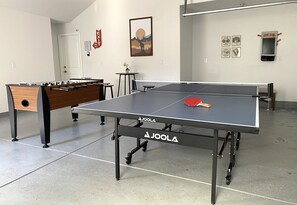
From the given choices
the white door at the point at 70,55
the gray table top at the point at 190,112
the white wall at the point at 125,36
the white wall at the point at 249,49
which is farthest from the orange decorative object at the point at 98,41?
the gray table top at the point at 190,112

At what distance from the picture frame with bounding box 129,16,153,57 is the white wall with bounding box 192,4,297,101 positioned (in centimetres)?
139

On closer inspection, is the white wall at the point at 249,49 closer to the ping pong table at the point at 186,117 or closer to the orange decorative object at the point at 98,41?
the orange decorative object at the point at 98,41

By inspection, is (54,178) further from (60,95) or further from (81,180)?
(60,95)

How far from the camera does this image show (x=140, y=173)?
8.71 feet

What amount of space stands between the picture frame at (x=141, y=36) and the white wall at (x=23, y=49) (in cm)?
247

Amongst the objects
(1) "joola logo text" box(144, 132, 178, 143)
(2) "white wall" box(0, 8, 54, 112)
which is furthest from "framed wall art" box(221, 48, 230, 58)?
(1) "joola logo text" box(144, 132, 178, 143)

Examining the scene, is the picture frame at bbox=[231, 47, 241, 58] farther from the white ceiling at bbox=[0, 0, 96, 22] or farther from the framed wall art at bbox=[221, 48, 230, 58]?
the white ceiling at bbox=[0, 0, 96, 22]

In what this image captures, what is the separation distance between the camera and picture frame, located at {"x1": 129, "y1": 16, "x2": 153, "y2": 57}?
21.4ft

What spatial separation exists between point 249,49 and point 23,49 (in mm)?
6008

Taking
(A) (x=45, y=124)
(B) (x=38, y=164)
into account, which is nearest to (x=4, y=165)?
(B) (x=38, y=164)

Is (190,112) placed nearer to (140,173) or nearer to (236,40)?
(140,173)

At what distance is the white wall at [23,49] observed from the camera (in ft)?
18.7

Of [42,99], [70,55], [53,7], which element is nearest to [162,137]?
[42,99]

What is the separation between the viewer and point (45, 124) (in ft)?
11.6
